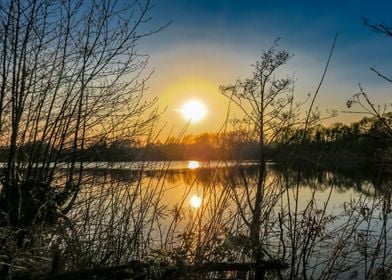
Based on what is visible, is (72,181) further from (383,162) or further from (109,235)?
(383,162)

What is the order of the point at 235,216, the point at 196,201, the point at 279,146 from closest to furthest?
the point at 235,216 < the point at 196,201 < the point at 279,146

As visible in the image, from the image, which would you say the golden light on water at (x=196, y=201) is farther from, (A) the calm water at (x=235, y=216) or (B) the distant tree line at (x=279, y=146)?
(B) the distant tree line at (x=279, y=146)

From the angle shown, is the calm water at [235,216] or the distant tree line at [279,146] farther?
the distant tree line at [279,146]

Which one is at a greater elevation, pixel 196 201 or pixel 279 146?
pixel 279 146

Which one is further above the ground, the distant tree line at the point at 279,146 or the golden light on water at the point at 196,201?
the distant tree line at the point at 279,146

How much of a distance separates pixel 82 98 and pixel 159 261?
341 centimetres

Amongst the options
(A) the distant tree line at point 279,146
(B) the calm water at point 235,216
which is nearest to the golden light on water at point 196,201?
(B) the calm water at point 235,216

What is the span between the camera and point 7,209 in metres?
5.00

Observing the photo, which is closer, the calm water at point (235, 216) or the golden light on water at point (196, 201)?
the calm water at point (235, 216)

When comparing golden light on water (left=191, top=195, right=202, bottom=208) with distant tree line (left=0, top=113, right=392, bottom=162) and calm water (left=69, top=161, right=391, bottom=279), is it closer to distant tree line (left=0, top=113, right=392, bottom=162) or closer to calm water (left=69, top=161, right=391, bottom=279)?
calm water (left=69, top=161, right=391, bottom=279)

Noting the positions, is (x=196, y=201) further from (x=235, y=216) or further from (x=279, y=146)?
(x=279, y=146)

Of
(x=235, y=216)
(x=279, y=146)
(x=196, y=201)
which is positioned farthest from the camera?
(x=279, y=146)

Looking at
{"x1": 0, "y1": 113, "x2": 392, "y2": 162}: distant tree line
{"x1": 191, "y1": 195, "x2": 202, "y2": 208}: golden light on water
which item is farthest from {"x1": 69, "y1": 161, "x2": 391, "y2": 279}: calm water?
{"x1": 0, "y1": 113, "x2": 392, "y2": 162}: distant tree line

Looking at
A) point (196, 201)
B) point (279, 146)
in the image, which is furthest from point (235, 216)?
point (279, 146)
